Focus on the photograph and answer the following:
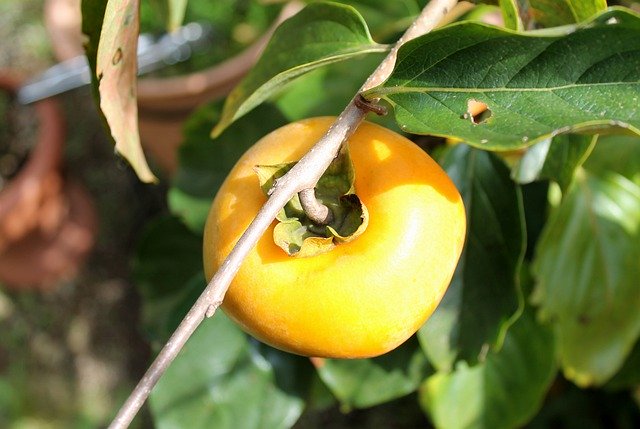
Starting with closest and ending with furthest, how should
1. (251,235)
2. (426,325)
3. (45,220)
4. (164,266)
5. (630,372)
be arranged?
(251,235), (426,325), (164,266), (630,372), (45,220)

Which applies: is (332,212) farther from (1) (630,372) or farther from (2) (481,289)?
(1) (630,372)

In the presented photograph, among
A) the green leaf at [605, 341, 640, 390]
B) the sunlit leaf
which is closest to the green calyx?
the sunlit leaf

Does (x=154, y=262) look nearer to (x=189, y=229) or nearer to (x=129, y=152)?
(x=189, y=229)

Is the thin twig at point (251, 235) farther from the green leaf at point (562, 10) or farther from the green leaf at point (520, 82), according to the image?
the green leaf at point (562, 10)

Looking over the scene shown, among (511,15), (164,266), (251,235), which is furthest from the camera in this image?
(164,266)

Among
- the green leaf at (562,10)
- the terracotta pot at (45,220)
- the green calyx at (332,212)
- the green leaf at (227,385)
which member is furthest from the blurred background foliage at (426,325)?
the terracotta pot at (45,220)

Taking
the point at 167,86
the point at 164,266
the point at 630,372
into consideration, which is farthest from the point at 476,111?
the point at 167,86
